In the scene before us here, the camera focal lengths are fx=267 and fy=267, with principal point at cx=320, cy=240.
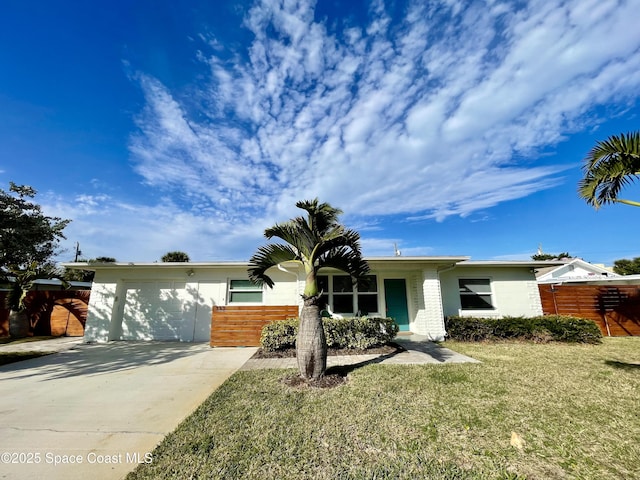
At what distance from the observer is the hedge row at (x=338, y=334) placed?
7.58 m

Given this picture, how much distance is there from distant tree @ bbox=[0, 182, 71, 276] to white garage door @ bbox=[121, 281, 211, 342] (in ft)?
12.8

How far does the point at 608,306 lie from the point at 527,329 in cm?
432

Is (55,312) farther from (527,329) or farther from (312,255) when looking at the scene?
(527,329)

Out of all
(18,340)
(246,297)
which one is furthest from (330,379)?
(18,340)

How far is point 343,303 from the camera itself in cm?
1051

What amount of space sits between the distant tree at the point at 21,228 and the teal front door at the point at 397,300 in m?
13.7

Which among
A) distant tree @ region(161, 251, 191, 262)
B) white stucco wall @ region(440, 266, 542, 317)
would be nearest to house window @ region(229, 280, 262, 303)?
white stucco wall @ region(440, 266, 542, 317)

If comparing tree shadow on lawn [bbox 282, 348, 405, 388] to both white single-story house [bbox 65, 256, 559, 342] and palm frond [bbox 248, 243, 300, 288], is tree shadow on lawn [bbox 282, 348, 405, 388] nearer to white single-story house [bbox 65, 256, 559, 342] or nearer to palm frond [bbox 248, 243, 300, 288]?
palm frond [bbox 248, 243, 300, 288]

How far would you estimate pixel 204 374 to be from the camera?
564 centimetres

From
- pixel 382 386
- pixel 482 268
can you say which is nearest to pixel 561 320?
pixel 482 268

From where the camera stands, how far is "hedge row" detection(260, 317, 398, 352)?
7578 mm

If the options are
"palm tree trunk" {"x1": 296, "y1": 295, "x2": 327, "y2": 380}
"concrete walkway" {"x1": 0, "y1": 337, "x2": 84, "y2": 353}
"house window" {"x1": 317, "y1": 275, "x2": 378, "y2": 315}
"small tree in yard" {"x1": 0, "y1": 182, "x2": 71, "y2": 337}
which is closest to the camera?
"palm tree trunk" {"x1": 296, "y1": 295, "x2": 327, "y2": 380}

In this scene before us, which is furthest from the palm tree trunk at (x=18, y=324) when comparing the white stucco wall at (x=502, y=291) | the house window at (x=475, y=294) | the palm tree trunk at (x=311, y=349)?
the house window at (x=475, y=294)

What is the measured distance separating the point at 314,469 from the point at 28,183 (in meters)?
14.4
